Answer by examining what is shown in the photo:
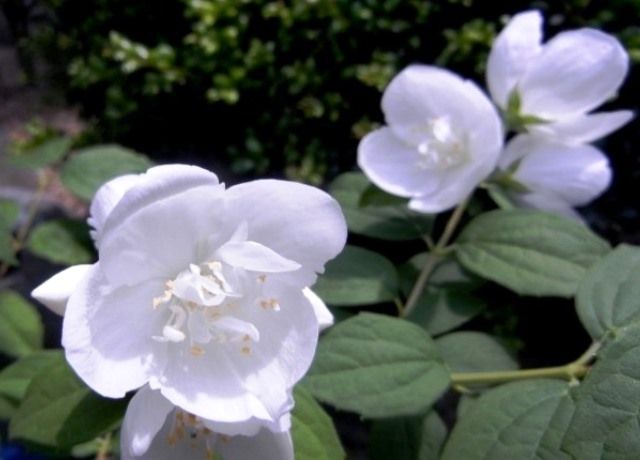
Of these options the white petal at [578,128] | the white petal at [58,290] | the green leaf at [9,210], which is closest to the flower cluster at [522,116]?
the white petal at [578,128]

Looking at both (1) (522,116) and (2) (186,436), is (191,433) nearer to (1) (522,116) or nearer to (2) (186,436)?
(2) (186,436)

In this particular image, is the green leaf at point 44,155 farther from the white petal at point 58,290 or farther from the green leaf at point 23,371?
the white petal at point 58,290

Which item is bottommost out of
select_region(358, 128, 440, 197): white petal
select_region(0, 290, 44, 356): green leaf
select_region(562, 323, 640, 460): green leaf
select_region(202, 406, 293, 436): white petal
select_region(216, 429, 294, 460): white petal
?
select_region(0, 290, 44, 356): green leaf

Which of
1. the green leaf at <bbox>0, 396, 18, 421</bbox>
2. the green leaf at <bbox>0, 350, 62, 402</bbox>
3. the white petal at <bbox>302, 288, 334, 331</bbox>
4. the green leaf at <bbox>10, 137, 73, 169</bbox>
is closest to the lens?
the white petal at <bbox>302, 288, 334, 331</bbox>

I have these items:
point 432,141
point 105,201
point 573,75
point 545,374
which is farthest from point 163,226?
point 573,75

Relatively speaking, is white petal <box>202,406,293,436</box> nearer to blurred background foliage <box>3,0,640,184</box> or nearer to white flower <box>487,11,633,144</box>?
white flower <box>487,11,633,144</box>

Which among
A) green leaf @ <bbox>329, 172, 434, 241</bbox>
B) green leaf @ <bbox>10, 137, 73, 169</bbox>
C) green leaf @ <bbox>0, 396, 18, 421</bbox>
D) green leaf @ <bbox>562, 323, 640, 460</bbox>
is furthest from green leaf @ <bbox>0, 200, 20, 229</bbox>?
green leaf @ <bbox>562, 323, 640, 460</bbox>
